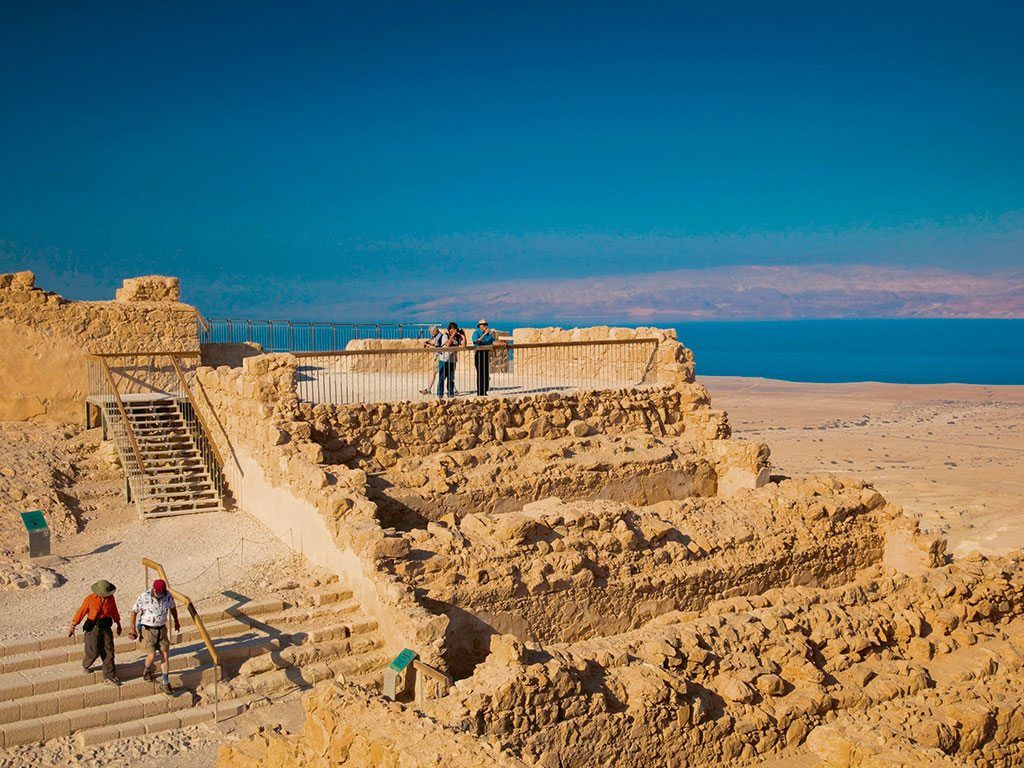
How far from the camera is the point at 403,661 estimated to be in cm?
927

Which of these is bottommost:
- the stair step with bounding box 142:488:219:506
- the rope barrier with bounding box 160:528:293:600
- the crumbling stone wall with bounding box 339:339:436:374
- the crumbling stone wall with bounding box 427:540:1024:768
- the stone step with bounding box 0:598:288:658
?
the crumbling stone wall with bounding box 427:540:1024:768

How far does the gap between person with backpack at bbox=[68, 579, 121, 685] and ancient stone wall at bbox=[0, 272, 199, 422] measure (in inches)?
376

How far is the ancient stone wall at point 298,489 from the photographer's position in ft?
34.2

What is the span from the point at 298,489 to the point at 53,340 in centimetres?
806

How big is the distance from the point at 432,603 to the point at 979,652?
6971 millimetres

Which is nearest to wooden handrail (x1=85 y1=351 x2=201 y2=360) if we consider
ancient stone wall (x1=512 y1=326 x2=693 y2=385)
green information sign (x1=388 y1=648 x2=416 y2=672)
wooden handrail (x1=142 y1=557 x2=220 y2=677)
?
wooden handrail (x1=142 y1=557 x2=220 y2=677)

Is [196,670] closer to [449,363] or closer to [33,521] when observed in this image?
[33,521]

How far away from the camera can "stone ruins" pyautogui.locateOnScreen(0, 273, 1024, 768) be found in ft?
28.6

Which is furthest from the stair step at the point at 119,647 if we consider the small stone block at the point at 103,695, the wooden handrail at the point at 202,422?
the wooden handrail at the point at 202,422

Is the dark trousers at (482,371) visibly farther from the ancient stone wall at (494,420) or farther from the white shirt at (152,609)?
the white shirt at (152,609)

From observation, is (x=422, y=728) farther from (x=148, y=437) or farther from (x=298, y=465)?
(x=148, y=437)

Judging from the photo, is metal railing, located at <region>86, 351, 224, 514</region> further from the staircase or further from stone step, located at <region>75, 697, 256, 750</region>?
stone step, located at <region>75, 697, 256, 750</region>

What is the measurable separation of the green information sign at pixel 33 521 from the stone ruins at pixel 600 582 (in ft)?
9.84

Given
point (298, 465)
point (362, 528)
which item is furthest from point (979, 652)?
point (298, 465)
